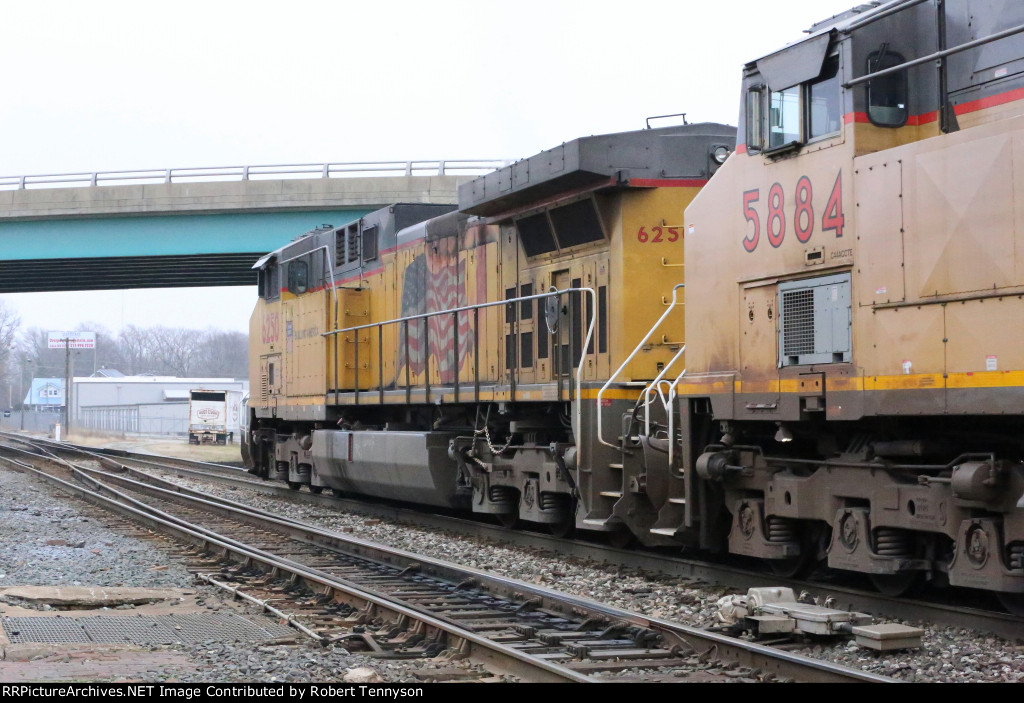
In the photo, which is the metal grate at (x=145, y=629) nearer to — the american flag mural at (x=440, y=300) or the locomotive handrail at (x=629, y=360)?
the locomotive handrail at (x=629, y=360)

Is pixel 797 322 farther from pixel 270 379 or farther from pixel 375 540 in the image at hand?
pixel 270 379

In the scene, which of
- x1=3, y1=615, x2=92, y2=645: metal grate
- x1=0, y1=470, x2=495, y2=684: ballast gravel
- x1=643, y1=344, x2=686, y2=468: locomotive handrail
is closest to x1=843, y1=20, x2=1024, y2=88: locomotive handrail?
x1=643, y1=344, x2=686, y2=468: locomotive handrail

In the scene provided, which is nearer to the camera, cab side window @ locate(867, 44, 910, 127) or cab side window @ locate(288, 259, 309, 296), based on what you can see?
cab side window @ locate(867, 44, 910, 127)

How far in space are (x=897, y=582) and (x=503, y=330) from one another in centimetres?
594

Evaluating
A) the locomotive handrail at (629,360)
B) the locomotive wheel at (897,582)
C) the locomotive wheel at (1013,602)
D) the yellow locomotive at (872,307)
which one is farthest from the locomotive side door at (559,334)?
the locomotive wheel at (1013,602)

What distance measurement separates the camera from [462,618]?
7.85m

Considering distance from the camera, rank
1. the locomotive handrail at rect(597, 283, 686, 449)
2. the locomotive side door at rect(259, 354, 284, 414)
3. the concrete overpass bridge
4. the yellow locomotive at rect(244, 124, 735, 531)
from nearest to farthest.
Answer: the locomotive handrail at rect(597, 283, 686, 449), the yellow locomotive at rect(244, 124, 735, 531), the locomotive side door at rect(259, 354, 284, 414), the concrete overpass bridge

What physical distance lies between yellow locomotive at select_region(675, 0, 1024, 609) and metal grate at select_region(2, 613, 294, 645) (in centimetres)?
353

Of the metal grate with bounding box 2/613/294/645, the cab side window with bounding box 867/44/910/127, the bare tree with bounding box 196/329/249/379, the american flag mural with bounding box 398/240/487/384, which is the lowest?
the metal grate with bounding box 2/613/294/645

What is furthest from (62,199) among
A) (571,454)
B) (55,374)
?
(55,374)

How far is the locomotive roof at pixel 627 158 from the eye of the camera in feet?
34.7

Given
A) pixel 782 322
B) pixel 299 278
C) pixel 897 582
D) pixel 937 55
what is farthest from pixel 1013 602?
pixel 299 278

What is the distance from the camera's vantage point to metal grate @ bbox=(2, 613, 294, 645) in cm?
720

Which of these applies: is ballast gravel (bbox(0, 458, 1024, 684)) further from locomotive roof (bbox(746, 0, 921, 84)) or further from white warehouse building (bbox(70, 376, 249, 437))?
white warehouse building (bbox(70, 376, 249, 437))
